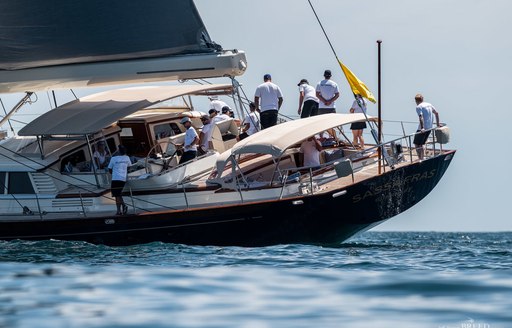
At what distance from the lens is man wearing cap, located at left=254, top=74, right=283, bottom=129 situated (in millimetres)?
20297

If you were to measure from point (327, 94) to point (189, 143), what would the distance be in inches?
143

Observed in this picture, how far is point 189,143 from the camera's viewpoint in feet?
60.1

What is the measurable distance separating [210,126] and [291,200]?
2843 millimetres

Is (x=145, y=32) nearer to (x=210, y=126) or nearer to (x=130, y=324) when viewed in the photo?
(x=210, y=126)

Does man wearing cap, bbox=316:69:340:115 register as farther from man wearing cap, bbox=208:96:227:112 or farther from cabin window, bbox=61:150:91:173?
cabin window, bbox=61:150:91:173

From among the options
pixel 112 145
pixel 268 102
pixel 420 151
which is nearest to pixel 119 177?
pixel 112 145

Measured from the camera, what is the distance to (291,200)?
17062 mm

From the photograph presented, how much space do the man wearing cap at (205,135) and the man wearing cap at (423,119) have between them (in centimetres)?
357

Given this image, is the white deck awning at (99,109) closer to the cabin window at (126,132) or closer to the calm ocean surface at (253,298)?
the cabin window at (126,132)

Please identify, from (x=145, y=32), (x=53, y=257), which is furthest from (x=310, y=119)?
(x=53, y=257)

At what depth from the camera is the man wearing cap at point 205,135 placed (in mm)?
19016

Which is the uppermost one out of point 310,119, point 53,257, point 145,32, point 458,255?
point 145,32

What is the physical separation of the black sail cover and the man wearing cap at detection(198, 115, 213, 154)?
1204 millimetres

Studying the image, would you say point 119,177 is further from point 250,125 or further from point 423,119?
point 423,119
